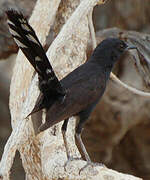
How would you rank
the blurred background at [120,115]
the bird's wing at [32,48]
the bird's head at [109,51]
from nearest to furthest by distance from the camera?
the bird's wing at [32,48] < the bird's head at [109,51] < the blurred background at [120,115]

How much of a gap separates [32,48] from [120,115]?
445cm

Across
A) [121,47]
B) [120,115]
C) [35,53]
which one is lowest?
[120,115]

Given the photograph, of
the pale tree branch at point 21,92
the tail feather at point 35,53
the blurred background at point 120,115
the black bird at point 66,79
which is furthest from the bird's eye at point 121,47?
the blurred background at point 120,115

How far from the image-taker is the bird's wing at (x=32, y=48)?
12.2 feet

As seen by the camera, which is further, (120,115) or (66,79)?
(120,115)

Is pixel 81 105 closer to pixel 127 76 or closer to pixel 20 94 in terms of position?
pixel 20 94

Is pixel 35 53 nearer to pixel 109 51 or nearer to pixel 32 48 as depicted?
pixel 32 48

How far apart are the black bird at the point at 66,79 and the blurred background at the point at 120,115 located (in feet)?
9.75

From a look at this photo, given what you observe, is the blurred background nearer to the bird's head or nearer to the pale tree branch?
the pale tree branch

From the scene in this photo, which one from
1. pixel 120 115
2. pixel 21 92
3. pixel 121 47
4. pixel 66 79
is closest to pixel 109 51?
pixel 121 47

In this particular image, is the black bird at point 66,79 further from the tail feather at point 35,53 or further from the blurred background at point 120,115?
the blurred background at point 120,115

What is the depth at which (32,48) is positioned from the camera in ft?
12.6

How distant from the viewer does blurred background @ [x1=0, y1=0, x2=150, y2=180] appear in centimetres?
810

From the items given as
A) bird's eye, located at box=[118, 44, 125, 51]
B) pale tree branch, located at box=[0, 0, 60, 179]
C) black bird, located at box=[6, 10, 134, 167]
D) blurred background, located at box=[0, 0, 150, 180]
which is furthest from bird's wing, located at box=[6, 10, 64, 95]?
blurred background, located at box=[0, 0, 150, 180]
